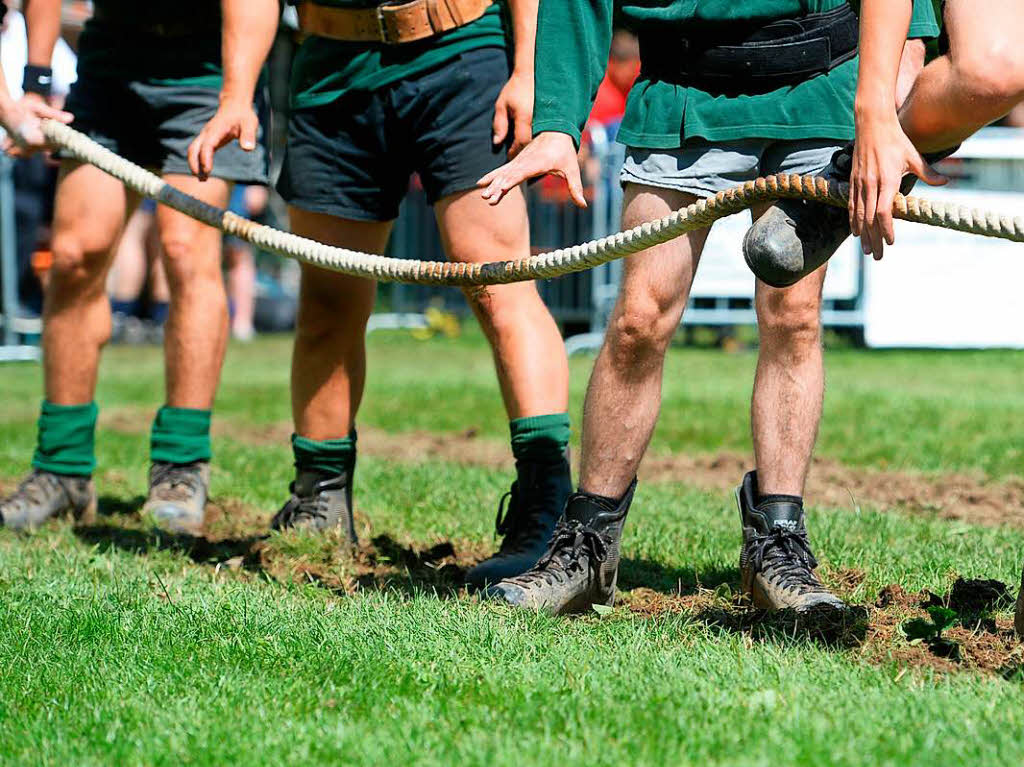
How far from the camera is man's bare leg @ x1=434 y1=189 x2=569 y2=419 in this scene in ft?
A: 12.5

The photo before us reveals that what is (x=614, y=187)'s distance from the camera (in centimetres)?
1139

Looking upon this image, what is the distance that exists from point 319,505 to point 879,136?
221 cm

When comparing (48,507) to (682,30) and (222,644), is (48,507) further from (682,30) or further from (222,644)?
(682,30)

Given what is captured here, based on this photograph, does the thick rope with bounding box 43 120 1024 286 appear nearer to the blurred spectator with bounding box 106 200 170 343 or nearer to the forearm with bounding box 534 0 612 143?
the forearm with bounding box 534 0 612 143


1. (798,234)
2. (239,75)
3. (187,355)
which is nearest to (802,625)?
(798,234)

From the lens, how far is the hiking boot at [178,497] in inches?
179

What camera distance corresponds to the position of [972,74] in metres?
2.53

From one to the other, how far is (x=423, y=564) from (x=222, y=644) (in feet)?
3.42

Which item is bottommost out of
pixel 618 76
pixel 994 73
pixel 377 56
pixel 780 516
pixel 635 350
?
pixel 780 516

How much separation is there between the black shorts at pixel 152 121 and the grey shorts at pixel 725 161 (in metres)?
1.82

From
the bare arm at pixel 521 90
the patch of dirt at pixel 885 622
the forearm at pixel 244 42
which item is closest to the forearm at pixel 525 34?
the bare arm at pixel 521 90

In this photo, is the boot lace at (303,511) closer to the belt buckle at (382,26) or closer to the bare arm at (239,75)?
the bare arm at (239,75)

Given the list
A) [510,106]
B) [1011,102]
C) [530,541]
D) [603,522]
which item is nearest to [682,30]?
[510,106]

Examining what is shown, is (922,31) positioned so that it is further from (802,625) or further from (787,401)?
(802,625)
